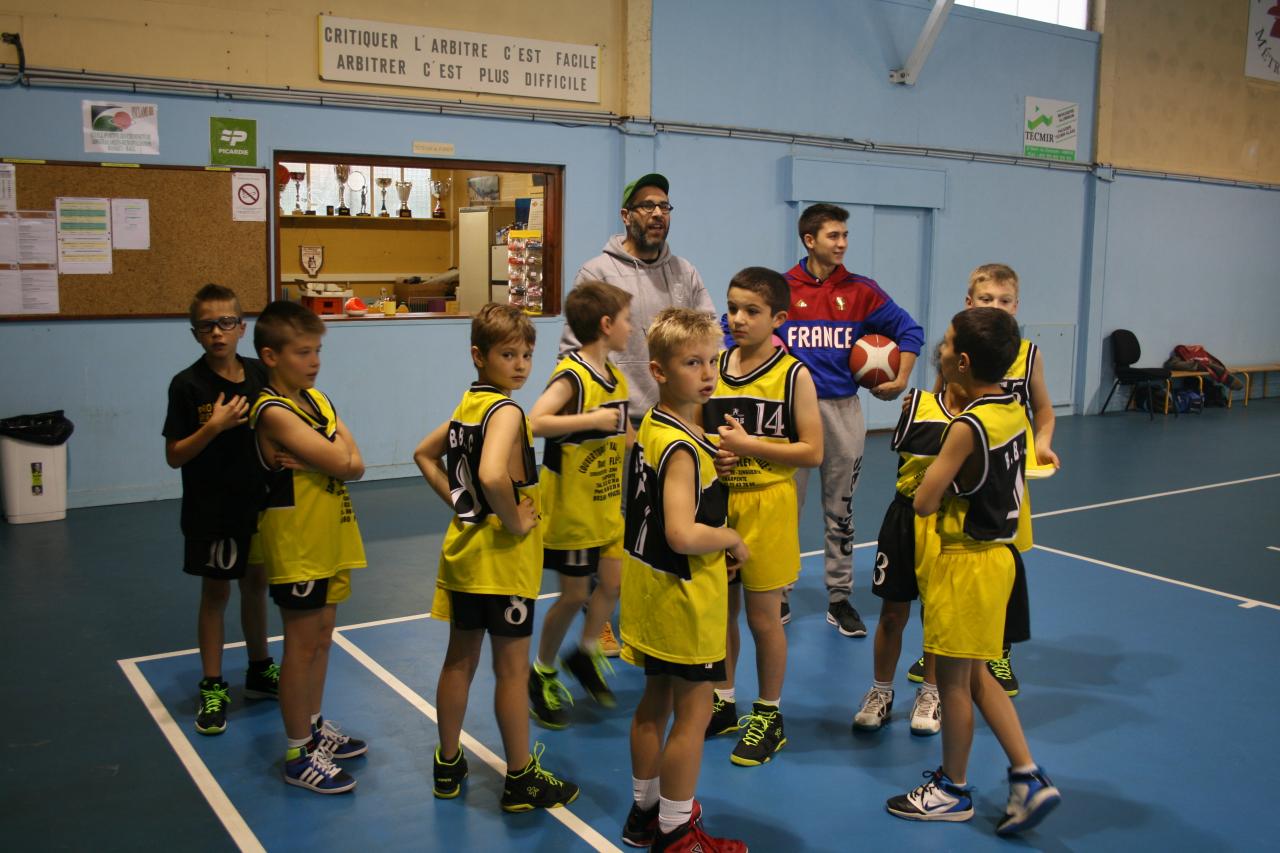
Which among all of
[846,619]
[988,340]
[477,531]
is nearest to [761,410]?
[988,340]

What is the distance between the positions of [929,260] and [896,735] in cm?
818

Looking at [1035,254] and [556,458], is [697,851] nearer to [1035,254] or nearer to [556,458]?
[556,458]

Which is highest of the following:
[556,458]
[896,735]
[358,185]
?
[358,185]

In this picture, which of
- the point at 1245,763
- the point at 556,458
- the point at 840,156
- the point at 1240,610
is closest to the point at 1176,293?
the point at 840,156

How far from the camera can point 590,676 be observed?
425 centimetres

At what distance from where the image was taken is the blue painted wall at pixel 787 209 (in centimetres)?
738

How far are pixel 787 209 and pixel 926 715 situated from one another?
6965 mm

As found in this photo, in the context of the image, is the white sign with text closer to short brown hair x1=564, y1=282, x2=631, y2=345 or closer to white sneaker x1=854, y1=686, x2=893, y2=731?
short brown hair x1=564, y1=282, x2=631, y2=345

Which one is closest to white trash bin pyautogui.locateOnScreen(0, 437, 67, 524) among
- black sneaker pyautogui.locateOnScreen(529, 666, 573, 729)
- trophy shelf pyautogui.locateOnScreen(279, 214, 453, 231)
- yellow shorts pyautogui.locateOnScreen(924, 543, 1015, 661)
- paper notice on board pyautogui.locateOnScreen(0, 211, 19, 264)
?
paper notice on board pyautogui.locateOnScreen(0, 211, 19, 264)

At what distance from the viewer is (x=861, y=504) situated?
7801mm

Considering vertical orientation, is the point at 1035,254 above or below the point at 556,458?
above

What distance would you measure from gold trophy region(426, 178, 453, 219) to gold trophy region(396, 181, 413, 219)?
0.22 meters

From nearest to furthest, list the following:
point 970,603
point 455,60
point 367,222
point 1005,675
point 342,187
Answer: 1. point 970,603
2. point 1005,675
3. point 455,60
4. point 342,187
5. point 367,222

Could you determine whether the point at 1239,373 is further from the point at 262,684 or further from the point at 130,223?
the point at 262,684
